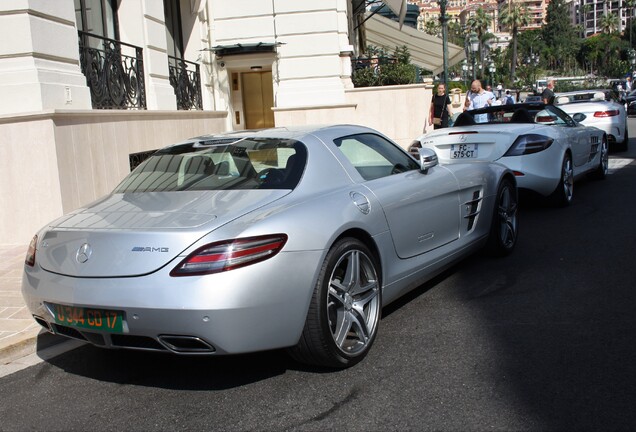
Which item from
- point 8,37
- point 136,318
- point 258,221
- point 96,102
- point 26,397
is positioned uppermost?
point 8,37

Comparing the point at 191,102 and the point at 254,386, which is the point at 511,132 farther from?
the point at 191,102

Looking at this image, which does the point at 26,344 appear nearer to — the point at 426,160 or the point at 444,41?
the point at 426,160

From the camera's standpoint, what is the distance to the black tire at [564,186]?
8.99m

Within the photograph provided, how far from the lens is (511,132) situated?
28.8 feet

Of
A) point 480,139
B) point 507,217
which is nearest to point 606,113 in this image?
point 480,139

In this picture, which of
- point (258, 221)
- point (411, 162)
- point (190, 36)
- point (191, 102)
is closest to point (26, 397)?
point (258, 221)

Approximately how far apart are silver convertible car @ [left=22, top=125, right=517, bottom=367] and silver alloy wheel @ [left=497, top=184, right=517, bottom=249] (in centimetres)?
148

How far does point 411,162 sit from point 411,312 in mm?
1155

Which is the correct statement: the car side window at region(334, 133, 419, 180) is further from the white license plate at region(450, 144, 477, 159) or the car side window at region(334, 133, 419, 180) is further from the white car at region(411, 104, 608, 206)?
the white license plate at region(450, 144, 477, 159)

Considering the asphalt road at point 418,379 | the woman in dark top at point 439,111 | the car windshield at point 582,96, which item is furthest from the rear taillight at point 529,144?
the car windshield at point 582,96

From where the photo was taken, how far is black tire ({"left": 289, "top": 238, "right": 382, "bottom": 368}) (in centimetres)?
371

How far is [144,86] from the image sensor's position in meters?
12.2

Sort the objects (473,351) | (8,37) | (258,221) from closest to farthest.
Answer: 1. (258,221)
2. (473,351)
3. (8,37)

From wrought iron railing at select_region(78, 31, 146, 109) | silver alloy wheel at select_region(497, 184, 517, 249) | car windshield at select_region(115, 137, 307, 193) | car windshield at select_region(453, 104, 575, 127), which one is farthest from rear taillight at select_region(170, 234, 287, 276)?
wrought iron railing at select_region(78, 31, 146, 109)
